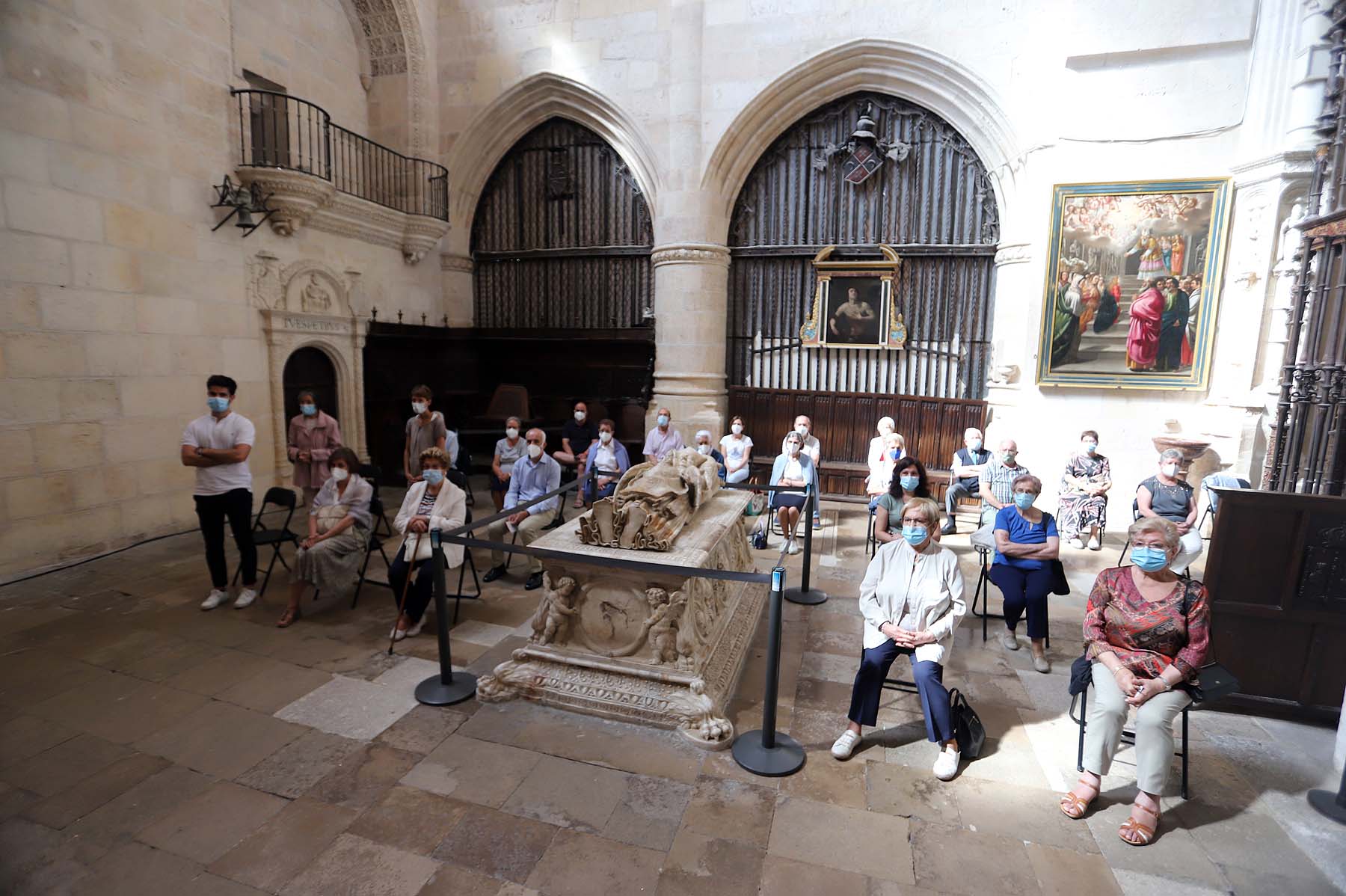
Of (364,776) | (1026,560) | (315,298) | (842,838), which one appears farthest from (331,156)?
(842,838)

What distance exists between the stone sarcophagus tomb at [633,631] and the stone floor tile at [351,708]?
1.48ft

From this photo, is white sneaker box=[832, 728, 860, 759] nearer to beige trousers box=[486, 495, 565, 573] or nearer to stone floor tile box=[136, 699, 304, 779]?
stone floor tile box=[136, 699, 304, 779]

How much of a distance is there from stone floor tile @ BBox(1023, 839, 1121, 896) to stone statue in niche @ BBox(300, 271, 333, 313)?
26.6 ft

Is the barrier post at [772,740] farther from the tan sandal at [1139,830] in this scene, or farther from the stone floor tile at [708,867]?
the tan sandal at [1139,830]

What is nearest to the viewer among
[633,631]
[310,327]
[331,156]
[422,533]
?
[633,631]

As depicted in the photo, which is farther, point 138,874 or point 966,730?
point 966,730

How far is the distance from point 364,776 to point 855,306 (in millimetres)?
7493

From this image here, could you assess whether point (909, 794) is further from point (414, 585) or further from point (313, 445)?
point (313, 445)

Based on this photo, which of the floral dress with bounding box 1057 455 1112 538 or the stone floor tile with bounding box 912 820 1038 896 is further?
the floral dress with bounding box 1057 455 1112 538

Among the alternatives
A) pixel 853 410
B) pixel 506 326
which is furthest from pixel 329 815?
pixel 506 326

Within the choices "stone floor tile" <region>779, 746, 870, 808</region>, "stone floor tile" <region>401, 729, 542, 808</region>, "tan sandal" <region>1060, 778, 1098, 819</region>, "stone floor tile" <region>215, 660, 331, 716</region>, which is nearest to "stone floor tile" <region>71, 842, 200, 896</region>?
"stone floor tile" <region>401, 729, 542, 808</region>

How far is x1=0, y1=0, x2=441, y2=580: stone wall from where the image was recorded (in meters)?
5.01

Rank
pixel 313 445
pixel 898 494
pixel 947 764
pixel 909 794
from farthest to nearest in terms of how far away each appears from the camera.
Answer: pixel 313 445 → pixel 898 494 → pixel 947 764 → pixel 909 794

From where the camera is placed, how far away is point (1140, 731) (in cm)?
268
